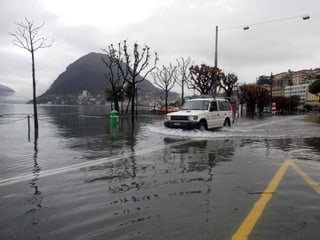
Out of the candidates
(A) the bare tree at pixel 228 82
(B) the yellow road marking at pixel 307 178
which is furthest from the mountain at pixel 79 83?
(B) the yellow road marking at pixel 307 178

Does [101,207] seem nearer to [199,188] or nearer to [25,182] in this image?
[199,188]

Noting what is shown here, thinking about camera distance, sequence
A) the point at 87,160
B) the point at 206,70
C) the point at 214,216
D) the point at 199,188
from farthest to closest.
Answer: the point at 206,70
the point at 87,160
the point at 199,188
the point at 214,216

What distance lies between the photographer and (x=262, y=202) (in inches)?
199

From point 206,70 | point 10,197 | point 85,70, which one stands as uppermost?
point 85,70

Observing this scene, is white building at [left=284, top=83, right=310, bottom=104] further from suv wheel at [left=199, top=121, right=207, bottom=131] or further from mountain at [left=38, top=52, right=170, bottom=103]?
suv wheel at [left=199, top=121, right=207, bottom=131]

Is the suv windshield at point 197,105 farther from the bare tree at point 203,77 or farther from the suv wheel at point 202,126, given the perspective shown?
the bare tree at point 203,77

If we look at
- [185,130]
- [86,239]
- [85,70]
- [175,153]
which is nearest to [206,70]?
[185,130]

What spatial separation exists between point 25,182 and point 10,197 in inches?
37.8

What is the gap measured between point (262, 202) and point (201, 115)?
1165 cm

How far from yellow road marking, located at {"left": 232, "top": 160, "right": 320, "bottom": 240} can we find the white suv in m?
8.42

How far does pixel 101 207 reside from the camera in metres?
4.92

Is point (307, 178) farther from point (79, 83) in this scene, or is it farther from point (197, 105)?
point (79, 83)

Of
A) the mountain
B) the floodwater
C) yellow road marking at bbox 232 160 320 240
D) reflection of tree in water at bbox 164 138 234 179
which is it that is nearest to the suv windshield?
reflection of tree in water at bbox 164 138 234 179

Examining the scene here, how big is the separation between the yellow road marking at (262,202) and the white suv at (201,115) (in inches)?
332
